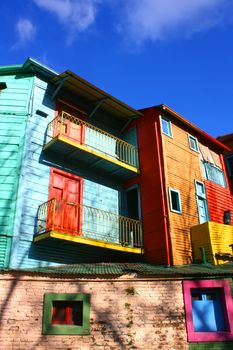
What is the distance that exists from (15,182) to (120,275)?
16.3 ft

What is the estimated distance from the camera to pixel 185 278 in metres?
10.5

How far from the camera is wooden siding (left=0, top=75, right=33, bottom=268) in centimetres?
1108

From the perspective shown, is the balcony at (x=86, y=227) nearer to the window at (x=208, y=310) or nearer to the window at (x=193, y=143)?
the window at (x=208, y=310)

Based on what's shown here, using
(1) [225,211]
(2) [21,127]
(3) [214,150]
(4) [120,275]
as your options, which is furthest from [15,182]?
(3) [214,150]

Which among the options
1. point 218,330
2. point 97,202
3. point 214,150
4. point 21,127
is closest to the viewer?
point 218,330

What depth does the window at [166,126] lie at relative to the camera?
628 inches

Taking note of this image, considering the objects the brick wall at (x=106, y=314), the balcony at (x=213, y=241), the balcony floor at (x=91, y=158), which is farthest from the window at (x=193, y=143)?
the brick wall at (x=106, y=314)

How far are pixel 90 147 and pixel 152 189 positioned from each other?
3.35m

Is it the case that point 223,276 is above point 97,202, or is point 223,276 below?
below

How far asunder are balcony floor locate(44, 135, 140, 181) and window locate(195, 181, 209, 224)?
320 cm

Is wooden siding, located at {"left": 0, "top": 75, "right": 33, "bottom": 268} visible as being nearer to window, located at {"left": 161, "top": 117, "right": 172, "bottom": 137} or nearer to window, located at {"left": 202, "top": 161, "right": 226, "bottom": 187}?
window, located at {"left": 161, "top": 117, "right": 172, "bottom": 137}

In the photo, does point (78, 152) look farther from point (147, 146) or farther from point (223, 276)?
point (223, 276)

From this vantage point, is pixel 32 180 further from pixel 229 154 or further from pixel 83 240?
pixel 229 154

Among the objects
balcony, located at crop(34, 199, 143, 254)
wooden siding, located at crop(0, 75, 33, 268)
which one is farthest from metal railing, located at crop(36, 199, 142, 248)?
wooden siding, located at crop(0, 75, 33, 268)
